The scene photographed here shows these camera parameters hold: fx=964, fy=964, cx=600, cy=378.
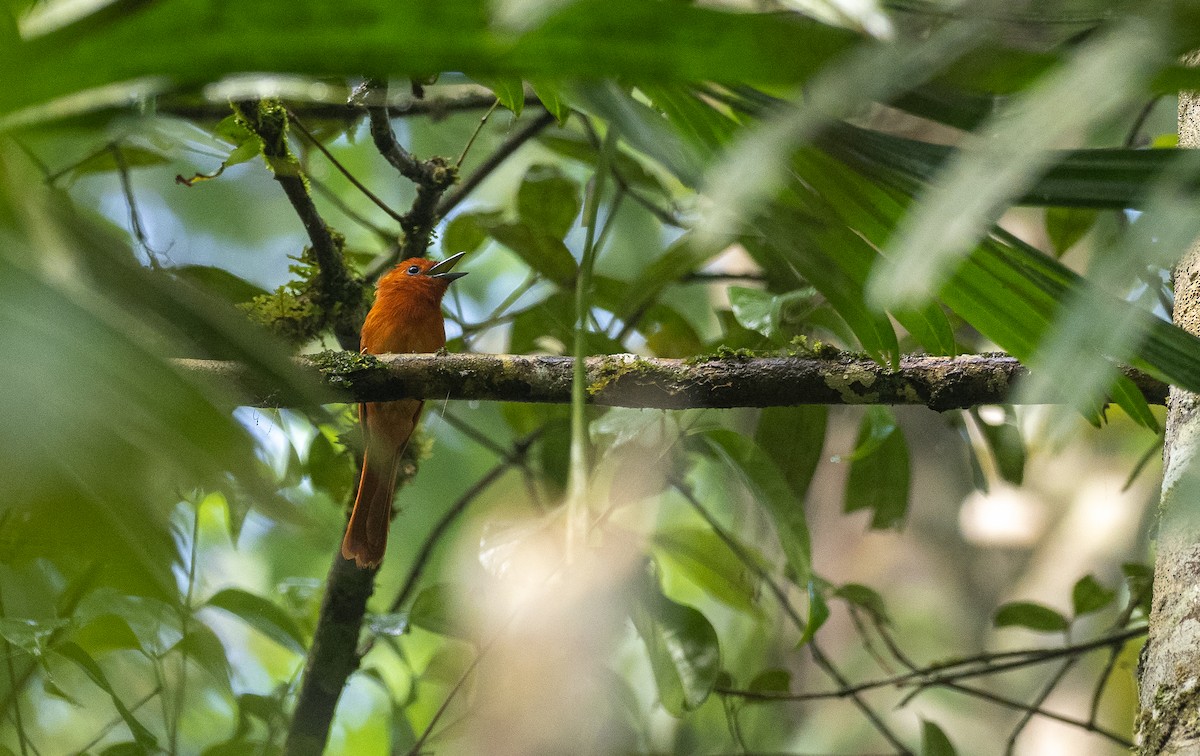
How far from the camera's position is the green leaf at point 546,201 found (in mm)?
2617

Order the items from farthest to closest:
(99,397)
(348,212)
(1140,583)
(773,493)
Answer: (348,212) < (1140,583) < (773,493) < (99,397)

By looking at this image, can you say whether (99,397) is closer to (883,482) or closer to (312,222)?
(312,222)

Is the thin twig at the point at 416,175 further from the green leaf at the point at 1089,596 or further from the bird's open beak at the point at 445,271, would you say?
the green leaf at the point at 1089,596

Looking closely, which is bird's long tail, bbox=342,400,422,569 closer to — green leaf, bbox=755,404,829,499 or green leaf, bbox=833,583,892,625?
green leaf, bbox=755,404,829,499

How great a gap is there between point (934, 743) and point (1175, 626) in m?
1.25

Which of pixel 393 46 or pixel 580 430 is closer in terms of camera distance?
pixel 393 46

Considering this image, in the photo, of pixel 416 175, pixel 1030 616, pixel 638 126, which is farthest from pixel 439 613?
pixel 638 126

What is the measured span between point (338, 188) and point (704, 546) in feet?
8.30

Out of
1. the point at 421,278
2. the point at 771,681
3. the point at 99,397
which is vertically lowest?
the point at 99,397

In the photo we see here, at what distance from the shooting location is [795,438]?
7.84 feet

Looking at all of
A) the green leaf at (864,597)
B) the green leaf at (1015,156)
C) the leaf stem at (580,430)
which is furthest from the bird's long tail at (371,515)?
the green leaf at (1015,156)

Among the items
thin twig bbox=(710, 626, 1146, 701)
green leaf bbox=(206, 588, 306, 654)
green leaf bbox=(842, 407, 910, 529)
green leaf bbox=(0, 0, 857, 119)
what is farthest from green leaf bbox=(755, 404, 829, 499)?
green leaf bbox=(0, 0, 857, 119)

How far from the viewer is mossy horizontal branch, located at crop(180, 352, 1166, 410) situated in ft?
5.33

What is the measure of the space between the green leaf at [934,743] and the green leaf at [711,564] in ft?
1.79
